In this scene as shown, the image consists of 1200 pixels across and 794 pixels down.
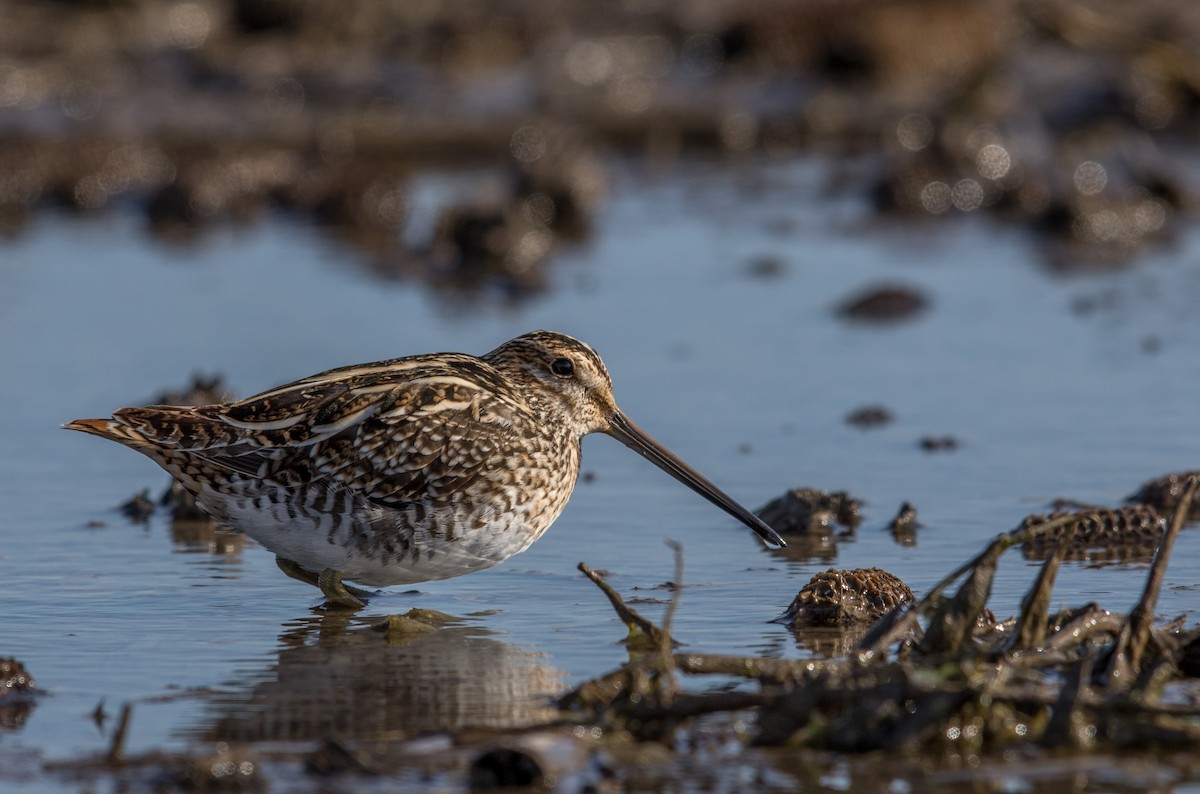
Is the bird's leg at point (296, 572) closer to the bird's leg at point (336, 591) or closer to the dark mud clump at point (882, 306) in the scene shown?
the bird's leg at point (336, 591)

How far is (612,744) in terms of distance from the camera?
15.3ft

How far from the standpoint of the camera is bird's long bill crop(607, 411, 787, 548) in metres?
6.45

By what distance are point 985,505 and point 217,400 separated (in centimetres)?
325

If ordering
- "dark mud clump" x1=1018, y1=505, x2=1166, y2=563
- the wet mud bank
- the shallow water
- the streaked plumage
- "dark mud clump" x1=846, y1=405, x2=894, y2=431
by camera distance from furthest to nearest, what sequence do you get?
the wet mud bank
"dark mud clump" x1=846, y1=405, x2=894, y2=431
"dark mud clump" x1=1018, y1=505, x2=1166, y2=563
the streaked plumage
the shallow water

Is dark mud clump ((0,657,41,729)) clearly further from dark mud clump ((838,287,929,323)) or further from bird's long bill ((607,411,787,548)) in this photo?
dark mud clump ((838,287,929,323))

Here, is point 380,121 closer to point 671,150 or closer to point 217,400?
point 671,150

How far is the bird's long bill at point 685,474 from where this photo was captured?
6453mm

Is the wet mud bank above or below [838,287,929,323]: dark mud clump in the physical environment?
above

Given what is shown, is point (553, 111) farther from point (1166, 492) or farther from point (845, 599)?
point (845, 599)

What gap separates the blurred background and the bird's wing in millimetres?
499

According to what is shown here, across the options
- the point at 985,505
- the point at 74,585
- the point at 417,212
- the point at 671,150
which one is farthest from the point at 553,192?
the point at 74,585

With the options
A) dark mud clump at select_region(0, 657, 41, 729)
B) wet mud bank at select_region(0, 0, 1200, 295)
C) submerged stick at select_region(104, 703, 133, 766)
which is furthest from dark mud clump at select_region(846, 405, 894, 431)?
submerged stick at select_region(104, 703, 133, 766)

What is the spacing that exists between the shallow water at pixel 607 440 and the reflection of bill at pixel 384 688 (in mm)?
14

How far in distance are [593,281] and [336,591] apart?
5495 millimetres
